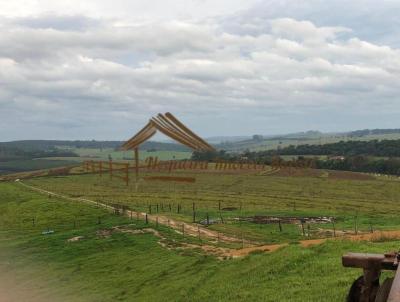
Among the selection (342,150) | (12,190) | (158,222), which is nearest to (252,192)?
(12,190)

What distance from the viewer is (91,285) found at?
30.4m

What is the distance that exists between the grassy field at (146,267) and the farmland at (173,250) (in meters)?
0.07

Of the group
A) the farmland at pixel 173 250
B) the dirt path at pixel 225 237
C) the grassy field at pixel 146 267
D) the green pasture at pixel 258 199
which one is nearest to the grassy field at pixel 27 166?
the green pasture at pixel 258 199

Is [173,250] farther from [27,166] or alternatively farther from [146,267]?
[27,166]

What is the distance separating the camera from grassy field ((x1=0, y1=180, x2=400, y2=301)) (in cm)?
1816

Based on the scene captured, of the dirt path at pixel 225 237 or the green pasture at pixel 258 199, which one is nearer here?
the dirt path at pixel 225 237

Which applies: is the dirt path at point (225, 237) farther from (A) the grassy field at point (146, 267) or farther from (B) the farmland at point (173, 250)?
(A) the grassy field at point (146, 267)

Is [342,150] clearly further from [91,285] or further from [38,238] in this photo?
[91,285]

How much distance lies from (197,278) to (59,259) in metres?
17.6

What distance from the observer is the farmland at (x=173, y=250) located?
19609mm

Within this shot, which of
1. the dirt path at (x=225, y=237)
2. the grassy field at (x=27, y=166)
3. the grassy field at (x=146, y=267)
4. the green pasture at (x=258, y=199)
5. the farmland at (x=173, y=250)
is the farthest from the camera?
the grassy field at (x=27, y=166)

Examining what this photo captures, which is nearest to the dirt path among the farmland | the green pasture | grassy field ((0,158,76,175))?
the farmland

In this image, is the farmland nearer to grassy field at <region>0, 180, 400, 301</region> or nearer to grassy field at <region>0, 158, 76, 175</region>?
grassy field at <region>0, 180, 400, 301</region>

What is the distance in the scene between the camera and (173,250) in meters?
35.0
